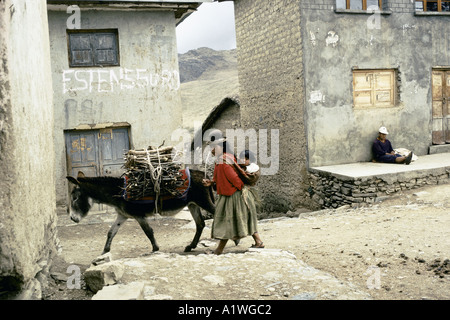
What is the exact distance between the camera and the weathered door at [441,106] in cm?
1097

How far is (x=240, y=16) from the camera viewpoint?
39.3 ft

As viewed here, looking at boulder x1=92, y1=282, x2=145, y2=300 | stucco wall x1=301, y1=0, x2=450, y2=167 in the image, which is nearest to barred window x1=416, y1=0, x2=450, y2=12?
stucco wall x1=301, y1=0, x2=450, y2=167

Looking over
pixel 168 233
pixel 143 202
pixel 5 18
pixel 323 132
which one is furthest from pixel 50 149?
pixel 323 132

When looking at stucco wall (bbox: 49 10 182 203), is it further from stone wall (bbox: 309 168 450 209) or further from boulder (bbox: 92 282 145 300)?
boulder (bbox: 92 282 145 300)

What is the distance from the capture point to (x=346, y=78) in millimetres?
9867

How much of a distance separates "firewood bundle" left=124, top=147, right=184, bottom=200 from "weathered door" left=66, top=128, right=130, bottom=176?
358 cm

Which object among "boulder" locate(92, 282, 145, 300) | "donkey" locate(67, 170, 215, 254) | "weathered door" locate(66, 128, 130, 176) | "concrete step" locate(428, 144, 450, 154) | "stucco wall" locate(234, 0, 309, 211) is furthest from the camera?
"concrete step" locate(428, 144, 450, 154)

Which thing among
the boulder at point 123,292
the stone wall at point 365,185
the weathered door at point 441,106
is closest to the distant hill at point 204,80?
the weathered door at point 441,106

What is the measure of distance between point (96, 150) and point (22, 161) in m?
5.84

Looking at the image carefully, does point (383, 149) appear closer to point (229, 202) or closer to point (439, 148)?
point (439, 148)

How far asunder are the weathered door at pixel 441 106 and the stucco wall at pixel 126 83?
6.55 metres

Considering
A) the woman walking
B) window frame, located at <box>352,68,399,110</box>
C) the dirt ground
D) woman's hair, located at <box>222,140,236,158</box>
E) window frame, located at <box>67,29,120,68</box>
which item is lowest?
the dirt ground

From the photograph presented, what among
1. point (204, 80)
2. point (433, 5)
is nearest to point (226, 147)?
point (433, 5)

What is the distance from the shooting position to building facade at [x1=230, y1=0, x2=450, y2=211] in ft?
31.6
